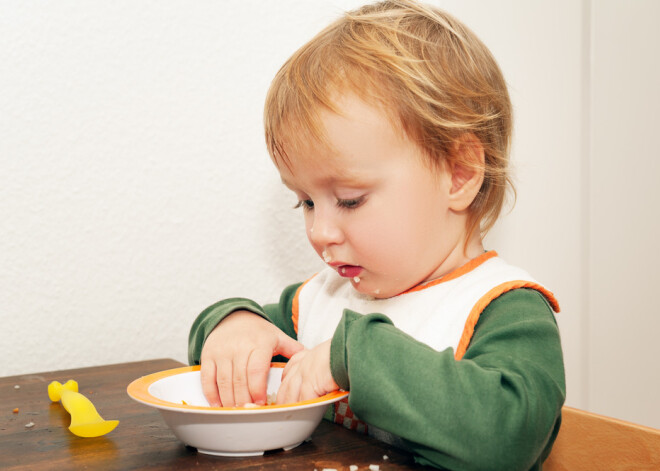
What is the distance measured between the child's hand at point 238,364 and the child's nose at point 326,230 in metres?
0.14

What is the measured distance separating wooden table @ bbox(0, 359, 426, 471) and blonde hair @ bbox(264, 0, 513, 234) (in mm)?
318

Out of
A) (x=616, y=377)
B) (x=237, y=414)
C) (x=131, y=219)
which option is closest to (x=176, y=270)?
(x=131, y=219)

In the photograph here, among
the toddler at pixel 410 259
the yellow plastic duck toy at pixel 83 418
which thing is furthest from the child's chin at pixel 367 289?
the yellow plastic duck toy at pixel 83 418

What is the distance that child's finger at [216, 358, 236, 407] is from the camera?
0.69 metres

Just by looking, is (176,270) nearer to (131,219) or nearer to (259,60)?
(131,219)

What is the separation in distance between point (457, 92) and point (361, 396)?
370 mm

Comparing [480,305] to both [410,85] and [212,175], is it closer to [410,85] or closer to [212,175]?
[410,85]

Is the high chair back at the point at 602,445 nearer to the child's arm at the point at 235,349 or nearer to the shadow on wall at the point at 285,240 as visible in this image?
the child's arm at the point at 235,349

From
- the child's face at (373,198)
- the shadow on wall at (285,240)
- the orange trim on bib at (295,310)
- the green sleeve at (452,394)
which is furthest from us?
the shadow on wall at (285,240)

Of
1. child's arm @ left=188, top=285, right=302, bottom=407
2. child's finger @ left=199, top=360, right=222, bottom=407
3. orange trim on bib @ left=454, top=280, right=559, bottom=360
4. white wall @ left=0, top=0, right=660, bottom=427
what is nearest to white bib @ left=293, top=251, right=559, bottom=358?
orange trim on bib @ left=454, top=280, right=559, bottom=360

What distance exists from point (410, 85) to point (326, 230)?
0.61 ft

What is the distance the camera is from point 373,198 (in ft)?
2.26

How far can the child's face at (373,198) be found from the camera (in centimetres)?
67

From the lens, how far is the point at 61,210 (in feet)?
3.29
